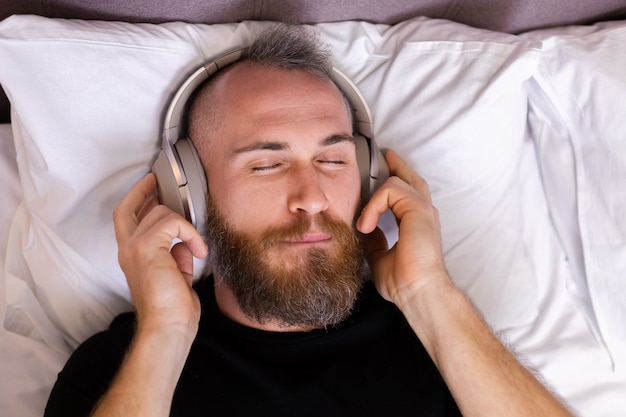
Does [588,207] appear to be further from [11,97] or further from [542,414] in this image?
[11,97]

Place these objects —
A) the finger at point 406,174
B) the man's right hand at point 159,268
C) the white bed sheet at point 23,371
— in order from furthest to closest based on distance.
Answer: the finger at point 406,174
the white bed sheet at point 23,371
the man's right hand at point 159,268

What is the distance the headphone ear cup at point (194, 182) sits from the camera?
1.15m

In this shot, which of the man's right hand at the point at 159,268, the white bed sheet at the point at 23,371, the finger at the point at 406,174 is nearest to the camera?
the man's right hand at the point at 159,268

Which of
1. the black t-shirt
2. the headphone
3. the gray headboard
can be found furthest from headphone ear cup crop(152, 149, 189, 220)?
the gray headboard

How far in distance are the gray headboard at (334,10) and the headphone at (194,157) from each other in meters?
0.18

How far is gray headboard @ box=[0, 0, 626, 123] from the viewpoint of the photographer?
1.31m

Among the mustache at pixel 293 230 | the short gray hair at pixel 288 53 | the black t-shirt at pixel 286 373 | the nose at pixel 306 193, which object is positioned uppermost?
the short gray hair at pixel 288 53

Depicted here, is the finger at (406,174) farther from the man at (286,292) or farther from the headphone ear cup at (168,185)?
the headphone ear cup at (168,185)

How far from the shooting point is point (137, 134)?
130 cm

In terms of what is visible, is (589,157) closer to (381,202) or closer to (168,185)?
(381,202)

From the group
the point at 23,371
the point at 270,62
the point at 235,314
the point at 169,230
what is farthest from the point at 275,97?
the point at 23,371

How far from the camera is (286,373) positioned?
1.18 meters

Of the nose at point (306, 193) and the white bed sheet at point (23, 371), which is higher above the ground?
the nose at point (306, 193)

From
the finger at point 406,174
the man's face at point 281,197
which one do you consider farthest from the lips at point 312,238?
the finger at point 406,174
